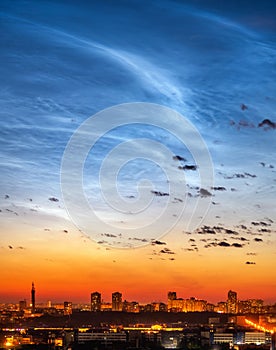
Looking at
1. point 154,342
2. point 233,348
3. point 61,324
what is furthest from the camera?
point 61,324

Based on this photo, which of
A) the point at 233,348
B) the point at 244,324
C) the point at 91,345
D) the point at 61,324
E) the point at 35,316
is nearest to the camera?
the point at 233,348

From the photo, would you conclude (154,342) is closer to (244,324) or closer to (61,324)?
(244,324)

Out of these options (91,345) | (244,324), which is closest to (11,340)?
(91,345)

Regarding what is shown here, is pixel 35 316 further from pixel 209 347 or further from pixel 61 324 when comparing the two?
pixel 209 347

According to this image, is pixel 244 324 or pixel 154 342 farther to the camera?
pixel 244 324

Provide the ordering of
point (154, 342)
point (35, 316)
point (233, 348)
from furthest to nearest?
1. point (35, 316)
2. point (154, 342)
3. point (233, 348)

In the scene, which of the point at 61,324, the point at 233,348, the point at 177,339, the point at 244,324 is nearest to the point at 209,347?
the point at 233,348

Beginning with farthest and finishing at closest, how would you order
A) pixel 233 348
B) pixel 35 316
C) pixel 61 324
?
1. pixel 35 316
2. pixel 61 324
3. pixel 233 348

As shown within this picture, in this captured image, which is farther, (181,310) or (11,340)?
(181,310)
